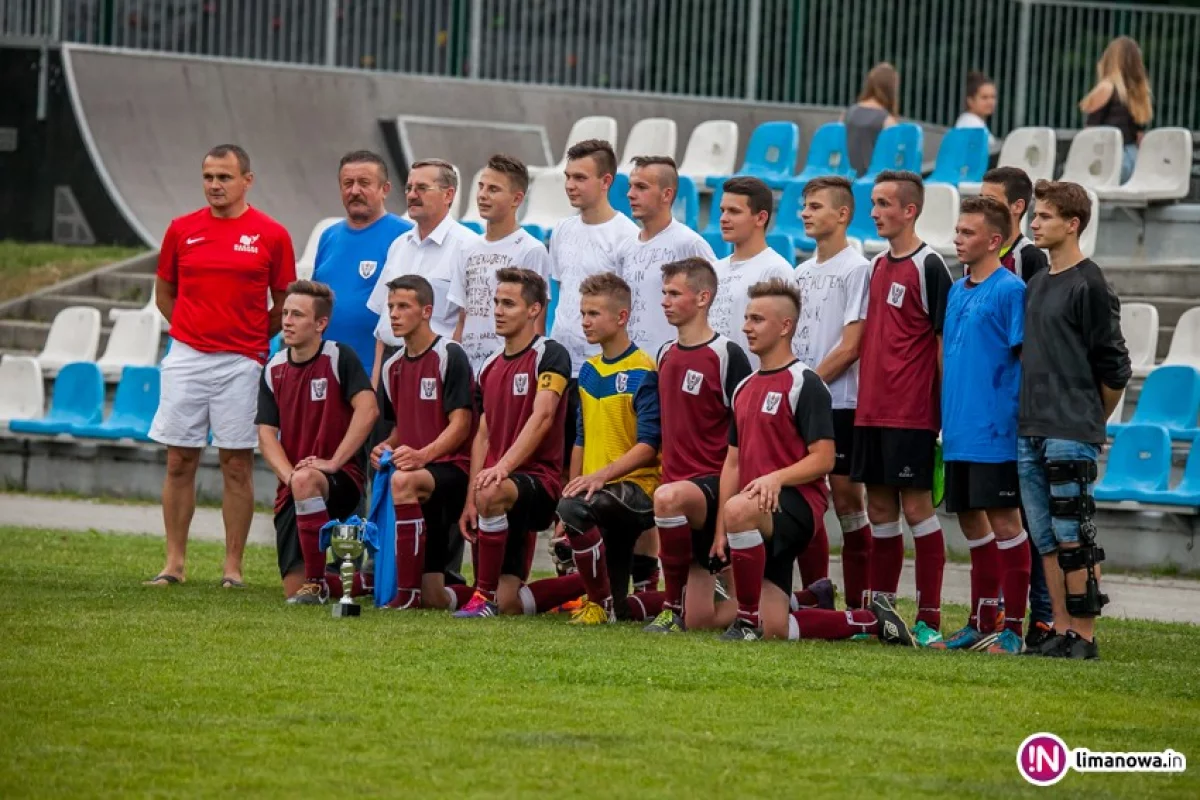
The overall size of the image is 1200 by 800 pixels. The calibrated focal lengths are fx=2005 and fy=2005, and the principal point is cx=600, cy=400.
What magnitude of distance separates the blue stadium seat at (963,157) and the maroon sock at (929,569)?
28.8ft

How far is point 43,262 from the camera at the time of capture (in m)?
19.5

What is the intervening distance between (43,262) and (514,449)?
38.0 feet

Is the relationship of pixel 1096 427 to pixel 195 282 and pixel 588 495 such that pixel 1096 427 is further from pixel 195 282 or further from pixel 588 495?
pixel 195 282

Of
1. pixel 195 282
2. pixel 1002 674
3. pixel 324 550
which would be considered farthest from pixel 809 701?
pixel 195 282

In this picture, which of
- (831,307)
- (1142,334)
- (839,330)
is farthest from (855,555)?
(1142,334)

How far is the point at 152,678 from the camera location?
269 inches

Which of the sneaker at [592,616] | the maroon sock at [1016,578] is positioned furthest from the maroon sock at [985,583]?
the sneaker at [592,616]

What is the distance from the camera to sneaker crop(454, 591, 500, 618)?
916 cm

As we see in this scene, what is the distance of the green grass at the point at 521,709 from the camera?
548 cm

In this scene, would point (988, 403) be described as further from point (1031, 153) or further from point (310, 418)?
point (1031, 153)

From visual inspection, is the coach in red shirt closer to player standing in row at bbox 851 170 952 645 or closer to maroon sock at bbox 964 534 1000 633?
player standing in row at bbox 851 170 952 645

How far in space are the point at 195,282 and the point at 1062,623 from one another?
4.70 metres

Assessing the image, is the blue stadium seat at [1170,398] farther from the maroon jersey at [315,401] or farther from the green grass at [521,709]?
the maroon jersey at [315,401]

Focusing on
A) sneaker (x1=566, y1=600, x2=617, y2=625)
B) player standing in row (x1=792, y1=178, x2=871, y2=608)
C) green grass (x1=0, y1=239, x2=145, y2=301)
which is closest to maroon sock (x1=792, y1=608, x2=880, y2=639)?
player standing in row (x1=792, y1=178, x2=871, y2=608)
